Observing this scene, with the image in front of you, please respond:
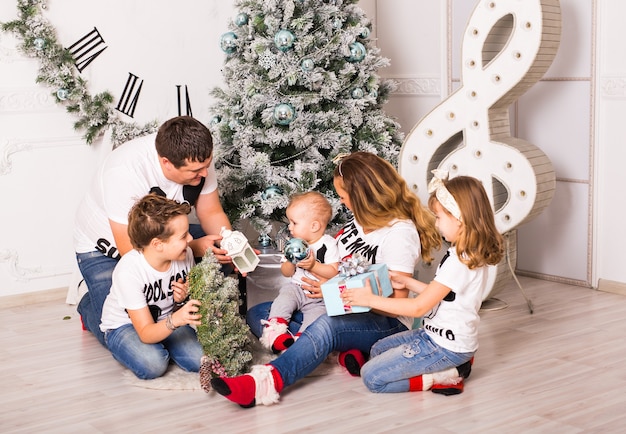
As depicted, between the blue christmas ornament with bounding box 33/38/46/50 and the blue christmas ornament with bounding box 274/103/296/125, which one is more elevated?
the blue christmas ornament with bounding box 33/38/46/50

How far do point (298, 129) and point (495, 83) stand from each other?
2.90 ft

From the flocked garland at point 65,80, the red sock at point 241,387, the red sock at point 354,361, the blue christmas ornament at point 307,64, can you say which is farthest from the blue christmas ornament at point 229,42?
the red sock at point 241,387

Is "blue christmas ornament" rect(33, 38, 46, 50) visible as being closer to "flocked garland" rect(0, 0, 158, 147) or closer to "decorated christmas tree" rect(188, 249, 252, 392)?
"flocked garland" rect(0, 0, 158, 147)

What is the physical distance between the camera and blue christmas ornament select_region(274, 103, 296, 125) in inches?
145

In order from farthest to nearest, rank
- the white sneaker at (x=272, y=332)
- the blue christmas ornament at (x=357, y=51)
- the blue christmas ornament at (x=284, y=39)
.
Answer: the blue christmas ornament at (x=357, y=51) < the blue christmas ornament at (x=284, y=39) < the white sneaker at (x=272, y=332)

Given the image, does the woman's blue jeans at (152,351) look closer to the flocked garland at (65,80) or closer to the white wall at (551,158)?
the white wall at (551,158)

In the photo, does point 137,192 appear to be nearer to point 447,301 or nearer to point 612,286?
point 447,301

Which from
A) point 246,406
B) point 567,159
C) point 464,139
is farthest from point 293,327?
point 567,159

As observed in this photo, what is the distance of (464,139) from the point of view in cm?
377

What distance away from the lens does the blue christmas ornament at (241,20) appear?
381cm

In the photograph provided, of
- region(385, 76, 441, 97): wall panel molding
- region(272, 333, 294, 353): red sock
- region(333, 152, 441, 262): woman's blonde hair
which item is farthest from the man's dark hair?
region(385, 76, 441, 97): wall panel molding

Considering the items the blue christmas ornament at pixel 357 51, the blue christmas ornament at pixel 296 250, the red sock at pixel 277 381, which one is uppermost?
the blue christmas ornament at pixel 357 51

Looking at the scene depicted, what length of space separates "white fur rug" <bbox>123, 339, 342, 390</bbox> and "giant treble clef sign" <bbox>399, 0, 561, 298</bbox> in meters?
1.09

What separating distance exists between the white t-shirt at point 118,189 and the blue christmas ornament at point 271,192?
1.34 ft
